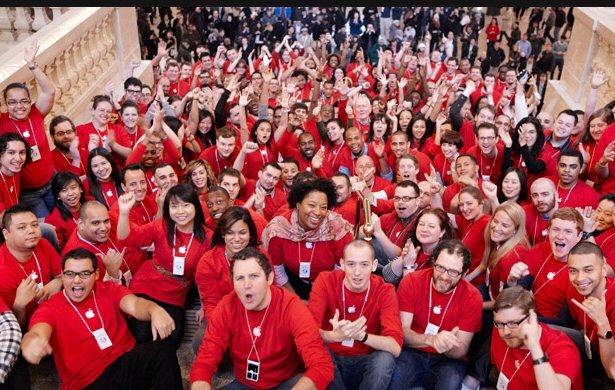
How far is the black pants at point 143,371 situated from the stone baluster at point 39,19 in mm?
5620

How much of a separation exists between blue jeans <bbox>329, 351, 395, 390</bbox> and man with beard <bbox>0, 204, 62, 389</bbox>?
67.9 inches

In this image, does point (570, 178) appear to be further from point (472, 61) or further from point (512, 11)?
point (512, 11)

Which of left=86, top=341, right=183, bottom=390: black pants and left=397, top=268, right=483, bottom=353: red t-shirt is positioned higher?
left=397, top=268, right=483, bottom=353: red t-shirt

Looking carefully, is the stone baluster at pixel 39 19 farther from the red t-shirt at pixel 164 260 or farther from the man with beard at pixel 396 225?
the man with beard at pixel 396 225

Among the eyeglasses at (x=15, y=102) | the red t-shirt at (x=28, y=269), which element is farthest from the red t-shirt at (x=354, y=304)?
the eyeglasses at (x=15, y=102)

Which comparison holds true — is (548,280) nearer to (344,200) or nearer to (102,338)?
(344,200)

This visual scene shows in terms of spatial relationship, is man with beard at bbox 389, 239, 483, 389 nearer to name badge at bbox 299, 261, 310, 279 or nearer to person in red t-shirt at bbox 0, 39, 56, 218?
name badge at bbox 299, 261, 310, 279

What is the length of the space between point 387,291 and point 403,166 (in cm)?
185

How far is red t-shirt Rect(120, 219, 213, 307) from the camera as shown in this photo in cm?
368

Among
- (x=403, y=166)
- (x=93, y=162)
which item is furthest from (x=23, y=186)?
(x=403, y=166)

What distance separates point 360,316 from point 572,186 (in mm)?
2248

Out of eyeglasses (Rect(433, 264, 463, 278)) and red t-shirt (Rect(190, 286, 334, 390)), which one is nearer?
red t-shirt (Rect(190, 286, 334, 390))

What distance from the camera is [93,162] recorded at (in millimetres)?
4430

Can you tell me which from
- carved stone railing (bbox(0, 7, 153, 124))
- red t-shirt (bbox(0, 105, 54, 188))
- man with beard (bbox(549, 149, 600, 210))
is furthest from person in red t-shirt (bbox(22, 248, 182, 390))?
man with beard (bbox(549, 149, 600, 210))
